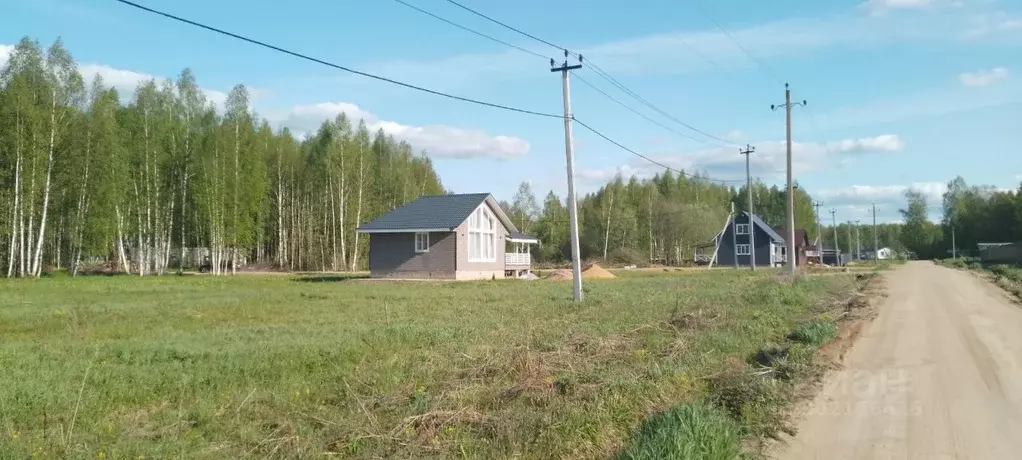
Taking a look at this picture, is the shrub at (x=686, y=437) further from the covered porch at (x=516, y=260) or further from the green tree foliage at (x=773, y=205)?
the green tree foliage at (x=773, y=205)

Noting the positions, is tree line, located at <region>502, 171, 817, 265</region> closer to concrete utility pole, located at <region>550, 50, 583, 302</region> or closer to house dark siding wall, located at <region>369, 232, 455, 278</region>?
house dark siding wall, located at <region>369, 232, 455, 278</region>

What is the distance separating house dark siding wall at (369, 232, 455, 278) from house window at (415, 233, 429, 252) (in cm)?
19

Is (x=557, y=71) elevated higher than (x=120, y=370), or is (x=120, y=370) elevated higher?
(x=557, y=71)

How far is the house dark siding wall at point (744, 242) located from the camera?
73.9 m

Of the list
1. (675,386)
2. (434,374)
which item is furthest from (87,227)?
(675,386)

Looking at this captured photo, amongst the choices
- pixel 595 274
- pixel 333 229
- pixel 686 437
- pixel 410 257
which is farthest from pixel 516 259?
pixel 686 437

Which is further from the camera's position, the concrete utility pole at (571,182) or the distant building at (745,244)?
the distant building at (745,244)

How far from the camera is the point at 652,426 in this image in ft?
20.8

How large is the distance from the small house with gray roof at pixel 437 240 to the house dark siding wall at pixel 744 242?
40703mm

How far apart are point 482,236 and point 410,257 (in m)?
4.31

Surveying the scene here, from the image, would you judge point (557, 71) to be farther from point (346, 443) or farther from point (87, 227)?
point (87, 227)

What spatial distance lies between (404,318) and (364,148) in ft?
153

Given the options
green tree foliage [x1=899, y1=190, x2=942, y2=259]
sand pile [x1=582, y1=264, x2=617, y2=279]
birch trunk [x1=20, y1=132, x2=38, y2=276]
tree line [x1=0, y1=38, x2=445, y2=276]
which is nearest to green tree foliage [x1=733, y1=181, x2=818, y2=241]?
green tree foliage [x1=899, y1=190, x2=942, y2=259]

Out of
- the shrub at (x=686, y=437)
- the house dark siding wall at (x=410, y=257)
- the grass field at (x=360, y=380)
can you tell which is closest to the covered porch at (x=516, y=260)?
the house dark siding wall at (x=410, y=257)
